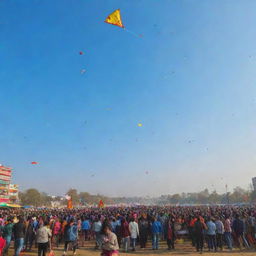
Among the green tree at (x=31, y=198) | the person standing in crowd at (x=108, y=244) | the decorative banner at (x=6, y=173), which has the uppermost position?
the decorative banner at (x=6, y=173)

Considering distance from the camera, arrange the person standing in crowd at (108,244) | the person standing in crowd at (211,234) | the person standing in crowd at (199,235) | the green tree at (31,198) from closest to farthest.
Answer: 1. the person standing in crowd at (108,244)
2. the person standing in crowd at (199,235)
3. the person standing in crowd at (211,234)
4. the green tree at (31,198)

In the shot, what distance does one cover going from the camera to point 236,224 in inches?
490

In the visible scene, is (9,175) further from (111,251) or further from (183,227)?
(111,251)

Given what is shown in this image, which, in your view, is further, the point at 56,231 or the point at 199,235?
the point at 56,231

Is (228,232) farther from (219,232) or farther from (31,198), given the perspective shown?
(31,198)

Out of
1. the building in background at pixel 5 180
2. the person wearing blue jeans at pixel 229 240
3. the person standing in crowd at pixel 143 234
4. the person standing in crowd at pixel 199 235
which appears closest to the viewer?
the person standing in crowd at pixel 199 235

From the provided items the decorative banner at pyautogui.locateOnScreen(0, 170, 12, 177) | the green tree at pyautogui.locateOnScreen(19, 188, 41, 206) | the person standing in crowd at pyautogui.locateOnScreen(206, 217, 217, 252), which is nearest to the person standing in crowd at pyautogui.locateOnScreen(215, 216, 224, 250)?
the person standing in crowd at pyautogui.locateOnScreen(206, 217, 217, 252)

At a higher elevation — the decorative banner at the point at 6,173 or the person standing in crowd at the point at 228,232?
the decorative banner at the point at 6,173

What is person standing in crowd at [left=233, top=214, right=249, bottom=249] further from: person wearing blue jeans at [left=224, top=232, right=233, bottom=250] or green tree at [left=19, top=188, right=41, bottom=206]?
green tree at [left=19, top=188, right=41, bottom=206]

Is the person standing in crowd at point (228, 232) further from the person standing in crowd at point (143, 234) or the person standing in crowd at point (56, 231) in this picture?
the person standing in crowd at point (56, 231)

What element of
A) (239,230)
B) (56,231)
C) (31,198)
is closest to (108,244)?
(56,231)

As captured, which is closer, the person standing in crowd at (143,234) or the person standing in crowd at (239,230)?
the person standing in crowd at (239,230)

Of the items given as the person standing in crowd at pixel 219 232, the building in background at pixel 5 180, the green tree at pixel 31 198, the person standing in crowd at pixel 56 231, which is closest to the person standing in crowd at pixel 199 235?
the person standing in crowd at pixel 219 232

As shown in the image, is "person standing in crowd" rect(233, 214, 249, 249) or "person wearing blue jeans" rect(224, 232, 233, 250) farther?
"person standing in crowd" rect(233, 214, 249, 249)
